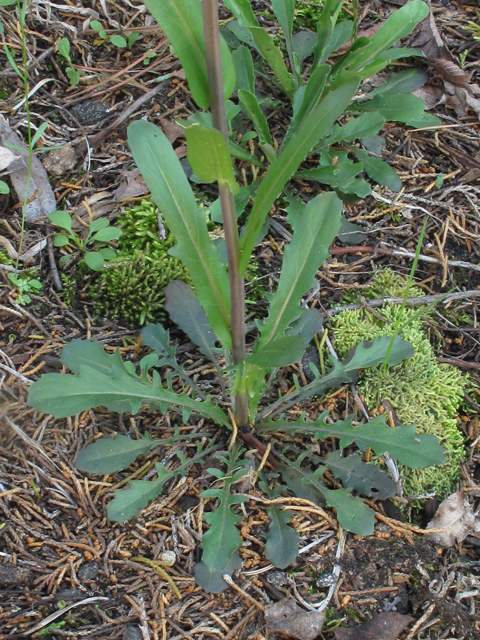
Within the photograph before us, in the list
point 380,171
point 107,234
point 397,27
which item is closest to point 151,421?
point 107,234

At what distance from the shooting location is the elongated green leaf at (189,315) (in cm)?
204

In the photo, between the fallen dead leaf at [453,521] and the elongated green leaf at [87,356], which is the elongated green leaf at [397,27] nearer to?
the elongated green leaf at [87,356]

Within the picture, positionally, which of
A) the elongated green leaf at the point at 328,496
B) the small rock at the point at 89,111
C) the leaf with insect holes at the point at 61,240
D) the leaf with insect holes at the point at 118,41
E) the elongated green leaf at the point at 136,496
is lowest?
the elongated green leaf at the point at 328,496

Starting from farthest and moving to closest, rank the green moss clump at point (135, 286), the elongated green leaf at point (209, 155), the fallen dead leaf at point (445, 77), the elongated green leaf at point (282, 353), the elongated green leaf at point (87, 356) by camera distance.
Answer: the fallen dead leaf at point (445, 77)
the green moss clump at point (135, 286)
the elongated green leaf at point (87, 356)
the elongated green leaf at point (282, 353)
the elongated green leaf at point (209, 155)

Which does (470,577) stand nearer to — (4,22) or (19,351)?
(19,351)

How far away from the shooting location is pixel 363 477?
1.76 metres

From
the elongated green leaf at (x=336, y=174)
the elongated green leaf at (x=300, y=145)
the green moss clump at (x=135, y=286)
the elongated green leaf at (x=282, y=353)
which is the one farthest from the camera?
the elongated green leaf at (x=336, y=174)

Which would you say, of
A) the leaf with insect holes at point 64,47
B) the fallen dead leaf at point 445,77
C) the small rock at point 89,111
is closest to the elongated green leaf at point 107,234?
the small rock at point 89,111

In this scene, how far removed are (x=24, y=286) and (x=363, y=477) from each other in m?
1.49

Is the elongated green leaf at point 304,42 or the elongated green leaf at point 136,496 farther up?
the elongated green leaf at point 304,42

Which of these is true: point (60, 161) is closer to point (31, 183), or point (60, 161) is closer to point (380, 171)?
point (31, 183)

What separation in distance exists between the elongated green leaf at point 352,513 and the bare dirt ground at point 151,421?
3.5 inches

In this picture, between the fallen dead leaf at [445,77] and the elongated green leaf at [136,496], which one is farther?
the fallen dead leaf at [445,77]

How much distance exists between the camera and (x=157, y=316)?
7.13ft
